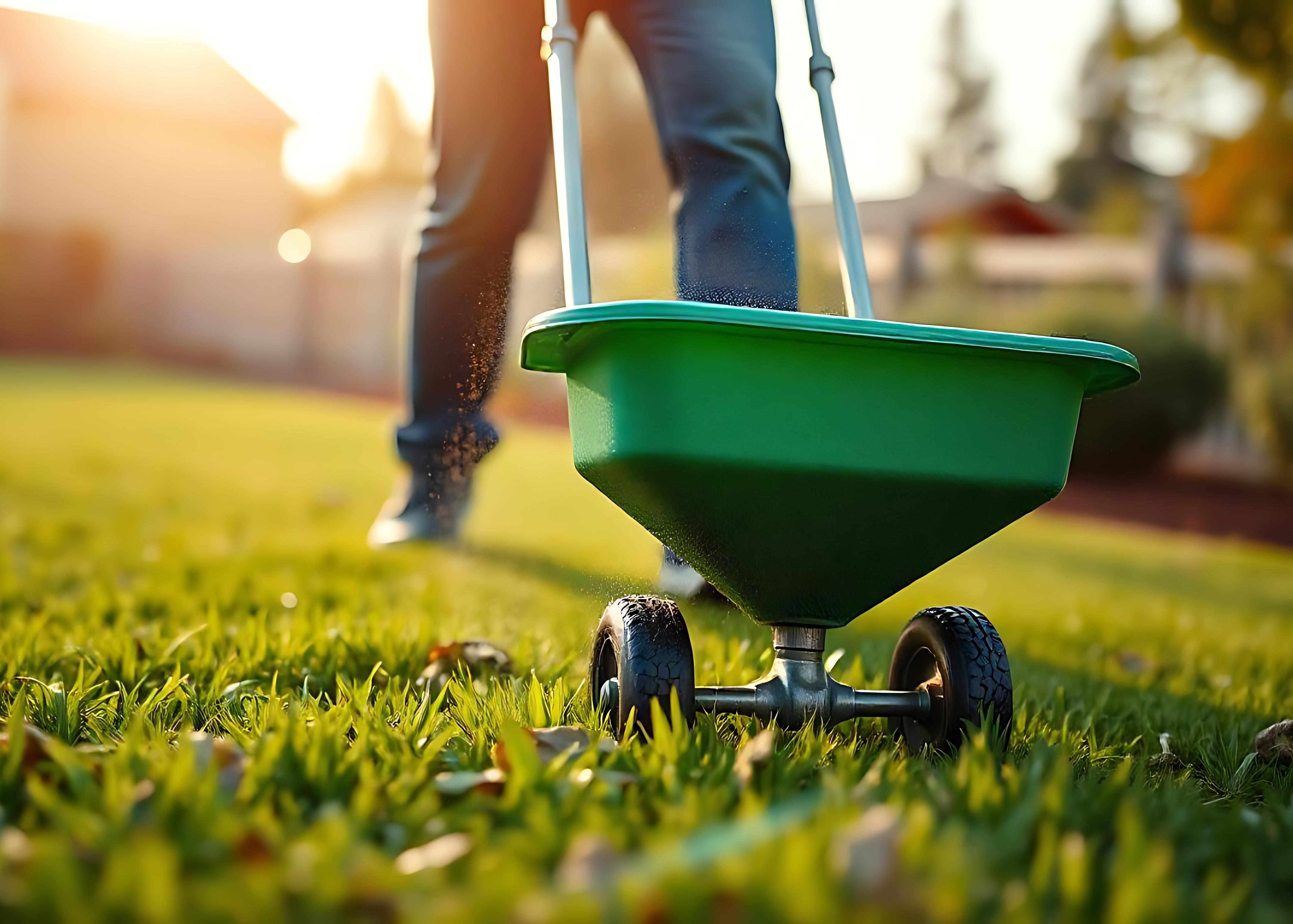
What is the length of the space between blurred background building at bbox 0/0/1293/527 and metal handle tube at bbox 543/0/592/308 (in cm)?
41

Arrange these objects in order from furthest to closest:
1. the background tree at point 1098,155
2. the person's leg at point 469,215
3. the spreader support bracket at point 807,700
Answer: the background tree at point 1098,155, the person's leg at point 469,215, the spreader support bracket at point 807,700

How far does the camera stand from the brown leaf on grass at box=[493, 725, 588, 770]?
Result: 1.40 meters

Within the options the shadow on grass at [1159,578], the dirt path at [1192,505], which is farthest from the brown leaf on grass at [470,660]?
the dirt path at [1192,505]

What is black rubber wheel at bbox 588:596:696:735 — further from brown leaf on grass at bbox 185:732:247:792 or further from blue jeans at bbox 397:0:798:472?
blue jeans at bbox 397:0:798:472

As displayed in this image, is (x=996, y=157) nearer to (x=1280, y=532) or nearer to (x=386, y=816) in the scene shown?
(x=1280, y=532)

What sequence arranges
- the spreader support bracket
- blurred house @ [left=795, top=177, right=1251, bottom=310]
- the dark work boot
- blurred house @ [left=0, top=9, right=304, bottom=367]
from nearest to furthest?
the spreader support bracket → the dark work boot → blurred house @ [left=795, top=177, right=1251, bottom=310] → blurred house @ [left=0, top=9, right=304, bottom=367]

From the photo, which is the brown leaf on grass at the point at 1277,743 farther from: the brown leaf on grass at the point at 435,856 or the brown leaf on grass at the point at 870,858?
the brown leaf on grass at the point at 435,856

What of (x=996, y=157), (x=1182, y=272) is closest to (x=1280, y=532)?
(x=1182, y=272)

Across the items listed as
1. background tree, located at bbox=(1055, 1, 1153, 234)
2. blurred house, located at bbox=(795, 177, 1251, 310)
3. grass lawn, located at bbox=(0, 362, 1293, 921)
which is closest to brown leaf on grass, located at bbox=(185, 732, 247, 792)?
grass lawn, located at bbox=(0, 362, 1293, 921)

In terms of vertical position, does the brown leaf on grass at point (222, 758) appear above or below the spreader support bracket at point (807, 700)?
above

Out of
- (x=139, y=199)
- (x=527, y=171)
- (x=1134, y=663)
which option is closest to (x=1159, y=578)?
Result: (x=1134, y=663)

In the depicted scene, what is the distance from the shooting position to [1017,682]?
2223 millimetres

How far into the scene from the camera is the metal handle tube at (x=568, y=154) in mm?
1738

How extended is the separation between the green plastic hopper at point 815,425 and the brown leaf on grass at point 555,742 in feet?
1.02
